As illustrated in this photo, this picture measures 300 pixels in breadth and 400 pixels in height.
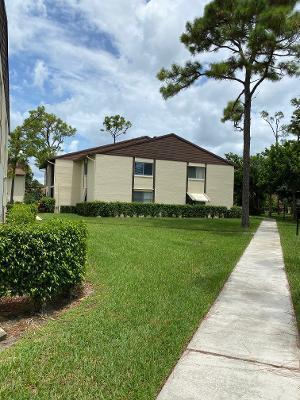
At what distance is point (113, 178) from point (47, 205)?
7.23m

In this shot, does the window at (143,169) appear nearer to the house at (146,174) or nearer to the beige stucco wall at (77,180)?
the house at (146,174)

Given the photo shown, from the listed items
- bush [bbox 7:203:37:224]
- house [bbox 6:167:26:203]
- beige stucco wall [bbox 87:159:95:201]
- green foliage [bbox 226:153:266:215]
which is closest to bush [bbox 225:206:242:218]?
green foliage [bbox 226:153:266:215]

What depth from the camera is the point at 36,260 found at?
5.27 metres

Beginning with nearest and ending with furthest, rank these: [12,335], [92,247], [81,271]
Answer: [12,335], [81,271], [92,247]

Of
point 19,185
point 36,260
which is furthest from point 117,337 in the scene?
point 19,185

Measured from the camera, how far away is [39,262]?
5297 millimetres

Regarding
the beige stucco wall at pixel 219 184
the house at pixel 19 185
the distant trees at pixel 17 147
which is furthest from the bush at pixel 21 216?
the house at pixel 19 185

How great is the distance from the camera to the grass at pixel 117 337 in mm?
3455

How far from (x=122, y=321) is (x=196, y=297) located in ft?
5.47

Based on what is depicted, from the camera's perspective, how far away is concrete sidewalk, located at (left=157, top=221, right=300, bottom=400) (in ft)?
11.4

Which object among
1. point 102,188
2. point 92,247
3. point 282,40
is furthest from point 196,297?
point 102,188

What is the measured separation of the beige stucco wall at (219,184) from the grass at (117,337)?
27616 millimetres

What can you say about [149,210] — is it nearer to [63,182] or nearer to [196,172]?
[196,172]

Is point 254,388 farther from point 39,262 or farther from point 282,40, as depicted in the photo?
point 282,40
